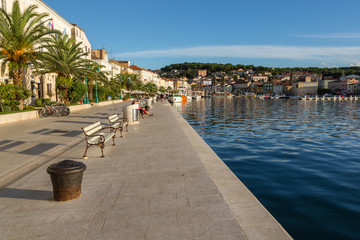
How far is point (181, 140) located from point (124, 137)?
2.83 metres

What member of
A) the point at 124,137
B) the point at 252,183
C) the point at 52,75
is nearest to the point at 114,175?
the point at 252,183

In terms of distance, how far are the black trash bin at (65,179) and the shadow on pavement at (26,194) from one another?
0.37 meters

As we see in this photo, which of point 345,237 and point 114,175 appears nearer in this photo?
point 345,237

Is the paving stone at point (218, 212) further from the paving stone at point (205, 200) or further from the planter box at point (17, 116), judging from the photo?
the planter box at point (17, 116)

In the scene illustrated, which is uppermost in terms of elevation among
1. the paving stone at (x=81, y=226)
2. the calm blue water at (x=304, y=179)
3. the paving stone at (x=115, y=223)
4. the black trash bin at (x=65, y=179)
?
the black trash bin at (x=65, y=179)

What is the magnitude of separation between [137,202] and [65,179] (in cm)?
138

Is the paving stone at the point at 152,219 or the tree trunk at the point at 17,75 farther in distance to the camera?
the tree trunk at the point at 17,75

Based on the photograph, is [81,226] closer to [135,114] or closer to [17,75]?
[135,114]

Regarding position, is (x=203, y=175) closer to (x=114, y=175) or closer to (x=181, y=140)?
(x=114, y=175)

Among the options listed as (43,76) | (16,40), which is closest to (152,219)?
(16,40)

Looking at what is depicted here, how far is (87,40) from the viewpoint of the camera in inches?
2331

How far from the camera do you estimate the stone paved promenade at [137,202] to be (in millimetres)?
3834

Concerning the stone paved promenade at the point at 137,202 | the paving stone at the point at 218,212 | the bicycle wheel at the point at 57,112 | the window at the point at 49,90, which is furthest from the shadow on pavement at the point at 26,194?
the window at the point at 49,90

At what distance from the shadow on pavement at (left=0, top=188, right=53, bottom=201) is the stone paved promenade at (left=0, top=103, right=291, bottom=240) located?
0.06ft
